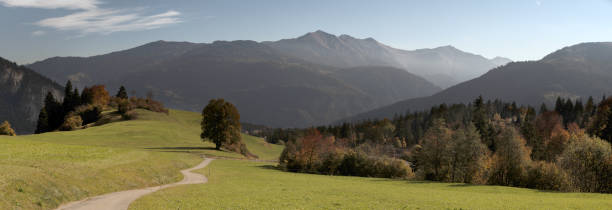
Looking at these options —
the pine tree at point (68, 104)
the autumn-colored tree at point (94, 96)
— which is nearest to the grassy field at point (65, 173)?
the autumn-colored tree at point (94, 96)

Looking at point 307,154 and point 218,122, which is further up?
point 218,122

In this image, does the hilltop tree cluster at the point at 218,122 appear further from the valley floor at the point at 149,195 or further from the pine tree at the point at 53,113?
the pine tree at the point at 53,113

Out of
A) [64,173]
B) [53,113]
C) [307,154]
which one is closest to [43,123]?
[53,113]

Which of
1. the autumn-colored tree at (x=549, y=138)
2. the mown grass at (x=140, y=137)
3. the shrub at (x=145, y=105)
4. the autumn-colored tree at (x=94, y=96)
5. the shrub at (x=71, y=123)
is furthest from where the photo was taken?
the shrub at (x=145, y=105)

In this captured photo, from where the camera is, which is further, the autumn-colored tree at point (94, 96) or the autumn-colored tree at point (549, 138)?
the autumn-colored tree at point (94, 96)

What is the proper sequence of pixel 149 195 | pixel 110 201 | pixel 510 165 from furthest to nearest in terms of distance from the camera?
pixel 510 165 < pixel 149 195 < pixel 110 201

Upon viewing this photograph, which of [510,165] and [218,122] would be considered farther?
[218,122]

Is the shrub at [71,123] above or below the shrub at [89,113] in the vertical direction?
below

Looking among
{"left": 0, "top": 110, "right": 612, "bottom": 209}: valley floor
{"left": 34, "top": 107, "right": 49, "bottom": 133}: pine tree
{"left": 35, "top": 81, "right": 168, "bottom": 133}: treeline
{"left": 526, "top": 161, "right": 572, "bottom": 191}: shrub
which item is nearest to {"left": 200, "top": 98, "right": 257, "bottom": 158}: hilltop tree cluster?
{"left": 35, "top": 81, "right": 168, "bottom": 133}: treeline

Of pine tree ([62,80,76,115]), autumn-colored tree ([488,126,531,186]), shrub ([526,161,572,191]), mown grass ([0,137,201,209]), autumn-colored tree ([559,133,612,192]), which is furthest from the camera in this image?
pine tree ([62,80,76,115])

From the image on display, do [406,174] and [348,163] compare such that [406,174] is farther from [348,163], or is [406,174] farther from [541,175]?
[541,175]

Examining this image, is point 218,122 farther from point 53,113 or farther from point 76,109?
point 53,113

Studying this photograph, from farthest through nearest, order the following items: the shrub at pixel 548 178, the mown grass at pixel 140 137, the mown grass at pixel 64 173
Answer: the mown grass at pixel 140 137, the shrub at pixel 548 178, the mown grass at pixel 64 173

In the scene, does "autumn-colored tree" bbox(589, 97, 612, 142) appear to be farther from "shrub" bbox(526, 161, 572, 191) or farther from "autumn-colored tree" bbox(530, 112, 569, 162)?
"shrub" bbox(526, 161, 572, 191)
